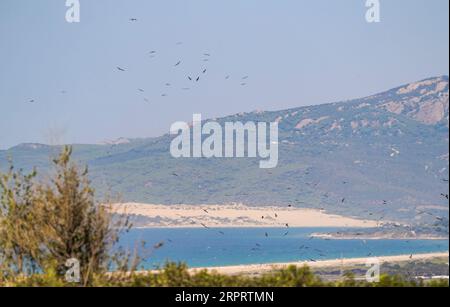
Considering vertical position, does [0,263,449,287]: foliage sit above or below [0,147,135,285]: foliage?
below

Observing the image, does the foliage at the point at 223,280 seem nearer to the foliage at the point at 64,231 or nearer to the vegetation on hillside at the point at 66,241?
the vegetation on hillside at the point at 66,241

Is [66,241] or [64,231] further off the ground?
[64,231]

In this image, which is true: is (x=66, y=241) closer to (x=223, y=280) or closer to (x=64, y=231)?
(x=64, y=231)

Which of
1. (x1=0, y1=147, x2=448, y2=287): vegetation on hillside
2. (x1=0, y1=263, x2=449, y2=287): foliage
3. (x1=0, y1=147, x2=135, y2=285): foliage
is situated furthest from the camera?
(x1=0, y1=147, x2=135, y2=285): foliage

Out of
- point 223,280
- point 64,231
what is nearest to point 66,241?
point 64,231

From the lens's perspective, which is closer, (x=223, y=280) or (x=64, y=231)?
(x=223, y=280)

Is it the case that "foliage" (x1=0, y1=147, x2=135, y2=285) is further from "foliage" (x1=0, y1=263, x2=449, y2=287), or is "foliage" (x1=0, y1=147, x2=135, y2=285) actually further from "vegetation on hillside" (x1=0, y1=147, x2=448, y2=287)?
"foliage" (x1=0, y1=263, x2=449, y2=287)

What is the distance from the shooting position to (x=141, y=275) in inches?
659

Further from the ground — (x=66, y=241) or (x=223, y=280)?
(x=66, y=241)

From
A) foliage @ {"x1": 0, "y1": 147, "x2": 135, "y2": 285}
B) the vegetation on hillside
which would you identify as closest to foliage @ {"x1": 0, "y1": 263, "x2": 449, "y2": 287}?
the vegetation on hillside

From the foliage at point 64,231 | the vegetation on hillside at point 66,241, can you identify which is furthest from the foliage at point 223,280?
the foliage at point 64,231

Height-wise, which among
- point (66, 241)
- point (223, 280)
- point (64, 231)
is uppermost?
point (64, 231)
